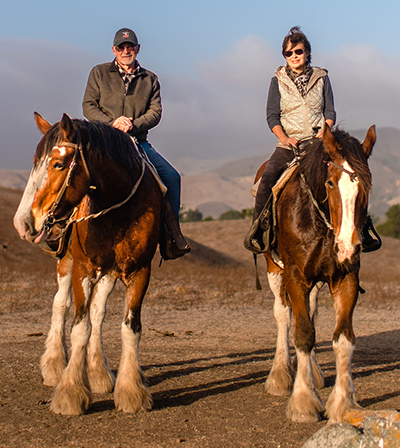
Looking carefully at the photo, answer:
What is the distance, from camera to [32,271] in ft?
56.0

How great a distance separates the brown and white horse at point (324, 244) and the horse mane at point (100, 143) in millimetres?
1666

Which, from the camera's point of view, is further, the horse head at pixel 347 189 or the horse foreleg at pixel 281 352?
the horse foreleg at pixel 281 352

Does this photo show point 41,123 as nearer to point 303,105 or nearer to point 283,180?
point 283,180

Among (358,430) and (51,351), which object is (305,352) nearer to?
(358,430)

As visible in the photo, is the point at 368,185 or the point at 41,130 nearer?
the point at 368,185

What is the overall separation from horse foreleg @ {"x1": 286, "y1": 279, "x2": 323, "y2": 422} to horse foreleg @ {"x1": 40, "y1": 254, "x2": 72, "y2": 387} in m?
2.68

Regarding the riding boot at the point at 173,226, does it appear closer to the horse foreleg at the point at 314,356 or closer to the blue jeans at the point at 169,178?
the blue jeans at the point at 169,178

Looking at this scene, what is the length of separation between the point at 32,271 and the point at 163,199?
1248 centimetres

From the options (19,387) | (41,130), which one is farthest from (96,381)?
(41,130)

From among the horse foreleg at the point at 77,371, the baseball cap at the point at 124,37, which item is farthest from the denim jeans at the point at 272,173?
the horse foreleg at the point at 77,371

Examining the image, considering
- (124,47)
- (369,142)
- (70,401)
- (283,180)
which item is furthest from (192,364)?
(124,47)

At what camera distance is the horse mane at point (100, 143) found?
178 inches

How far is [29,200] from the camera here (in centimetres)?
434

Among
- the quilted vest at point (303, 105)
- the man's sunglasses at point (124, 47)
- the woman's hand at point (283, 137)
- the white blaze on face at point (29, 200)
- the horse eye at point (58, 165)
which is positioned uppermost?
the man's sunglasses at point (124, 47)
